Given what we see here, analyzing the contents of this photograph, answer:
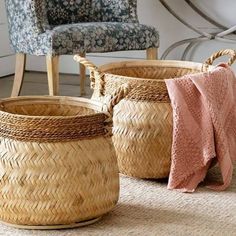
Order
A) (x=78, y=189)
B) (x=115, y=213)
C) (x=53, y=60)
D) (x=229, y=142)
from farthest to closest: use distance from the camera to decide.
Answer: (x=53, y=60)
(x=229, y=142)
(x=115, y=213)
(x=78, y=189)

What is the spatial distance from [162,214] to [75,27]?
4.29ft

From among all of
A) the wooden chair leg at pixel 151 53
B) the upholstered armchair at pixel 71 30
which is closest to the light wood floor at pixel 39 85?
the upholstered armchair at pixel 71 30

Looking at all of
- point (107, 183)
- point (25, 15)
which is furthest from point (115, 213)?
point (25, 15)

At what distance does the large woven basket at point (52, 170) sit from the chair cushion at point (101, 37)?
1.20 metres

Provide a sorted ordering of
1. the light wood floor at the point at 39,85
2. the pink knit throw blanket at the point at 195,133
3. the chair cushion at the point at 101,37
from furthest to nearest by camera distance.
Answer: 1. the light wood floor at the point at 39,85
2. the chair cushion at the point at 101,37
3. the pink knit throw blanket at the point at 195,133

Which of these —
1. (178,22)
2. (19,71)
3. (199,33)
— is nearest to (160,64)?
(19,71)

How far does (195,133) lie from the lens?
164 centimetres

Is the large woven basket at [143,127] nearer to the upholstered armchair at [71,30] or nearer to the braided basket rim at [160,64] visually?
the braided basket rim at [160,64]

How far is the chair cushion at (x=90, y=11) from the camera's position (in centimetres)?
289

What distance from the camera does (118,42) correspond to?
2.69 metres

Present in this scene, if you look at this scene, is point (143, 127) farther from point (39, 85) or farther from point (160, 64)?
point (39, 85)

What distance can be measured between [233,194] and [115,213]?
1.16 ft

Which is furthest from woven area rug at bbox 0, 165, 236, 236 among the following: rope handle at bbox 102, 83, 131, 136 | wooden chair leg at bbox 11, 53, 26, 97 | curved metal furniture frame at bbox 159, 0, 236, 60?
curved metal furniture frame at bbox 159, 0, 236, 60

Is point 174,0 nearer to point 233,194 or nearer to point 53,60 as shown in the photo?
point 53,60
